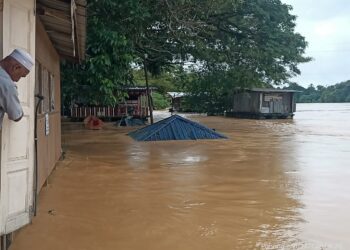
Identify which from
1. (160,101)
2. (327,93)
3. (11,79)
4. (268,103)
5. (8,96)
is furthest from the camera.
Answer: (327,93)

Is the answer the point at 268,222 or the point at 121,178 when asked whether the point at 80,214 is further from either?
the point at 121,178

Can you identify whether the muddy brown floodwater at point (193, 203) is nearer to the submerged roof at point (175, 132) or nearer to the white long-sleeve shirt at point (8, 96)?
the white long-sleeve shirt at point (8, 96)

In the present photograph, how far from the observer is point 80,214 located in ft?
21.6

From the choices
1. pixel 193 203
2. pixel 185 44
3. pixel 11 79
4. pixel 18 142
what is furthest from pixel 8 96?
pixel 185 44

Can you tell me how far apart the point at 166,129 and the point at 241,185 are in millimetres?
10034

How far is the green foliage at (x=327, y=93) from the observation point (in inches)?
3942

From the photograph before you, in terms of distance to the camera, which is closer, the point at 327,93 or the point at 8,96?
the point at 8,96

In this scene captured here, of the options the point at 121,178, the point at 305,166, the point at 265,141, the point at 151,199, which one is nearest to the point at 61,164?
the point at 121,178

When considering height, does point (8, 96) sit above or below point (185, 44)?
below

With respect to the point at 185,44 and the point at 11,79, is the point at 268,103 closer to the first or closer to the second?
the point at 185,44

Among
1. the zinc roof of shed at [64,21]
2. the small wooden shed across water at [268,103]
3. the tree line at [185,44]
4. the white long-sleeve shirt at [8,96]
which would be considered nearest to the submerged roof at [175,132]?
the tree line at [185,44]

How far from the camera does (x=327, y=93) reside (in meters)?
105

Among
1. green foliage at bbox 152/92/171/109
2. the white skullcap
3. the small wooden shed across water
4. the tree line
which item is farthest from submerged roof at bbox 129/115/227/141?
green foliage at bbox 152/92/171/109

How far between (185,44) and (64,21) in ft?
47.3
